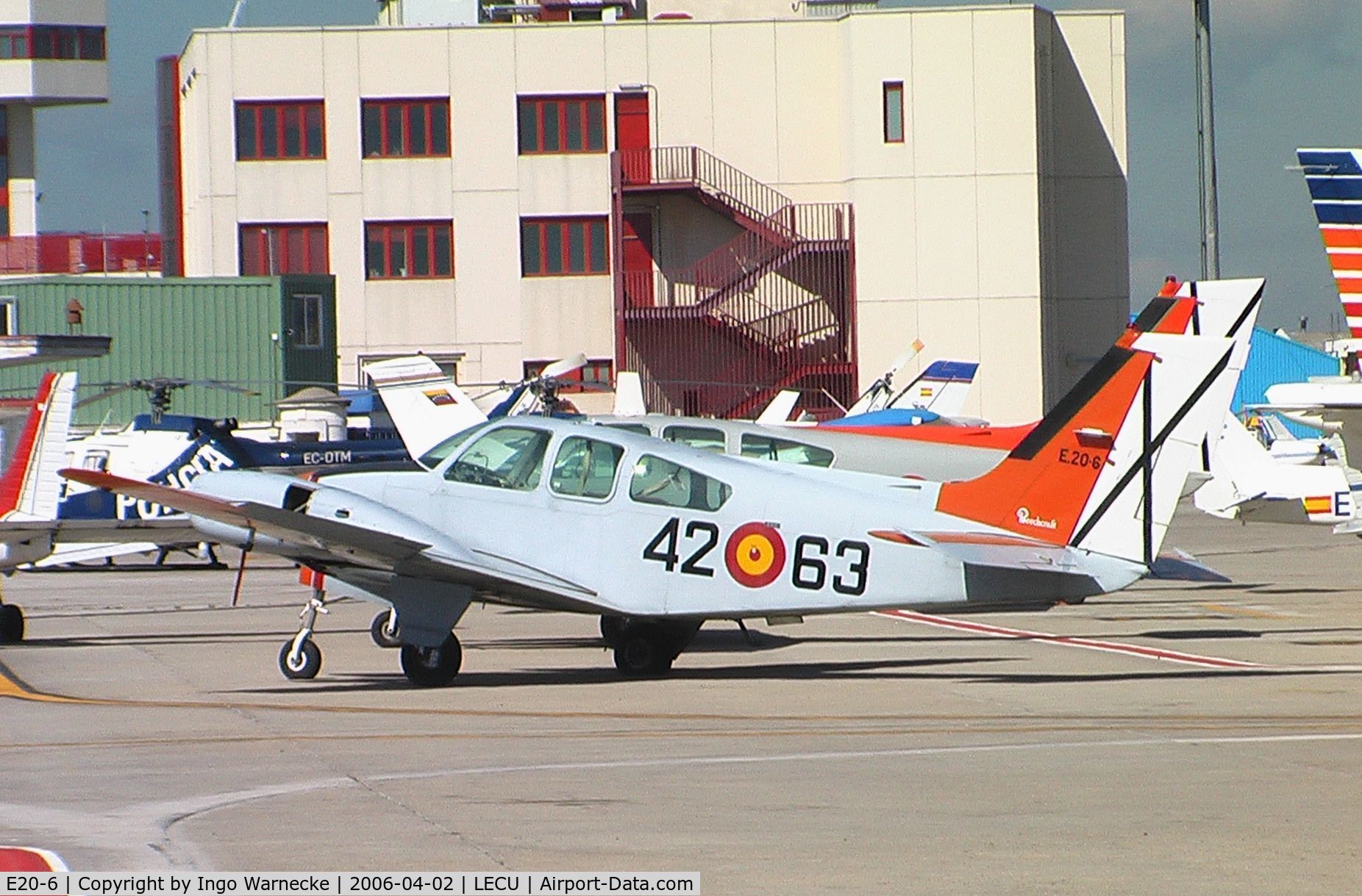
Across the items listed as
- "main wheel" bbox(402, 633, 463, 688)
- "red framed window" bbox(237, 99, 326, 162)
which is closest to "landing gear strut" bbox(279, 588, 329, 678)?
"main wheel" bbox(402, 633, 463, 688)

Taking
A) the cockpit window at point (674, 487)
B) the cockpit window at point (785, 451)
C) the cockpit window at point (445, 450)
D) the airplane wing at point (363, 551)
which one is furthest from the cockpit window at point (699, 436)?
the airplane wing at point (363, 551)

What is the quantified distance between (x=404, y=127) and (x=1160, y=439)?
42041mm

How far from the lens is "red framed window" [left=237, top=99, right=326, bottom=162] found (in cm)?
5375

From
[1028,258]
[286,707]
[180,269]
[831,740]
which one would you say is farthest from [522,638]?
[180,269]

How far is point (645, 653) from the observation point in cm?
1534

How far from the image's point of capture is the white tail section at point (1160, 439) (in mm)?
14055

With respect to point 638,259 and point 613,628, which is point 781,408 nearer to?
point 613,628

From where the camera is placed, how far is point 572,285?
5459cm

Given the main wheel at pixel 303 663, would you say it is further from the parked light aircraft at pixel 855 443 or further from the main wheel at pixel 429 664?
the parked light aircraft at pixel 855 443

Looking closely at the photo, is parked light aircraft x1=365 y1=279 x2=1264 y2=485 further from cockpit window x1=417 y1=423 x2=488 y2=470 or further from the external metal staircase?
the external metal staircase

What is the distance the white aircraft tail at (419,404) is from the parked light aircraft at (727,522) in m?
11.0

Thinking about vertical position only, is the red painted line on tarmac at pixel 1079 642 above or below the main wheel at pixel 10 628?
below

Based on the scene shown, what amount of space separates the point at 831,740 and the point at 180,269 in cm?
5905

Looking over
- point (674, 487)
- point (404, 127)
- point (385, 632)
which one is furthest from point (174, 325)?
point (674, 487)
